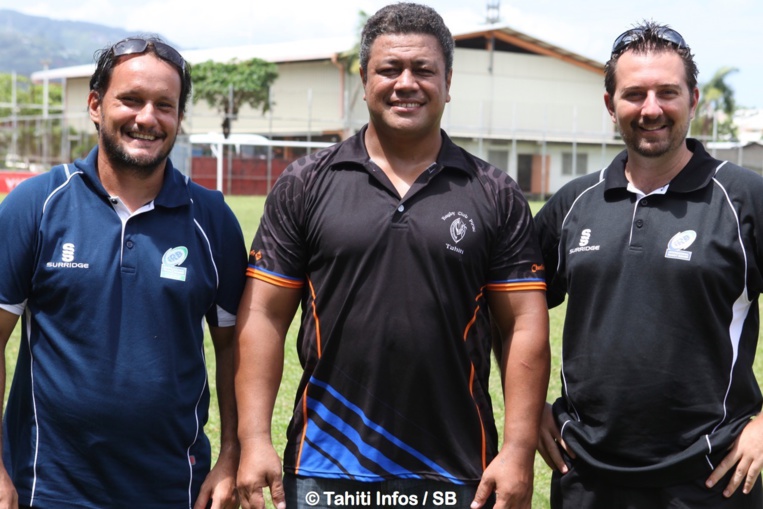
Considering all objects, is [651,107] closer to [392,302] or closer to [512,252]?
[512,252]

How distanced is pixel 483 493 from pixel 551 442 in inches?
20.4

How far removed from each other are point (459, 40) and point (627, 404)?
4898 cm

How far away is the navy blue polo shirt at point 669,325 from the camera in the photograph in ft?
11.3

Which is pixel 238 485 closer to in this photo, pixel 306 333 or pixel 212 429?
pixel 306 333

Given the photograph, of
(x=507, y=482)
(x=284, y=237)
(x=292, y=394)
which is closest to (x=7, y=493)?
(x=284, y=237)

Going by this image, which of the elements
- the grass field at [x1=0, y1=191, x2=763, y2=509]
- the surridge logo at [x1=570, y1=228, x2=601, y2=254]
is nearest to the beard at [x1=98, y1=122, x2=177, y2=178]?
the surridge logo at [x1=570, y1=228, x2=601, y2=254]

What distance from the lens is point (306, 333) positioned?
343 centimetres

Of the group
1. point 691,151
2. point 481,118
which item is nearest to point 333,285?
point 691,151

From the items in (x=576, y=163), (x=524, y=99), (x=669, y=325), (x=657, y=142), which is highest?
(x=524, y=99)

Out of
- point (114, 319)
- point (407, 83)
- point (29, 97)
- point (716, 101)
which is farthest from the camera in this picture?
point (29, 97)

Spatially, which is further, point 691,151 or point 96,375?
point 691,151

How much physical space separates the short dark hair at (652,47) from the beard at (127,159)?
1.66 meters

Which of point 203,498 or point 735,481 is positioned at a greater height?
point 735,481

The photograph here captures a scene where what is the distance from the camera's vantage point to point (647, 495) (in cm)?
354
